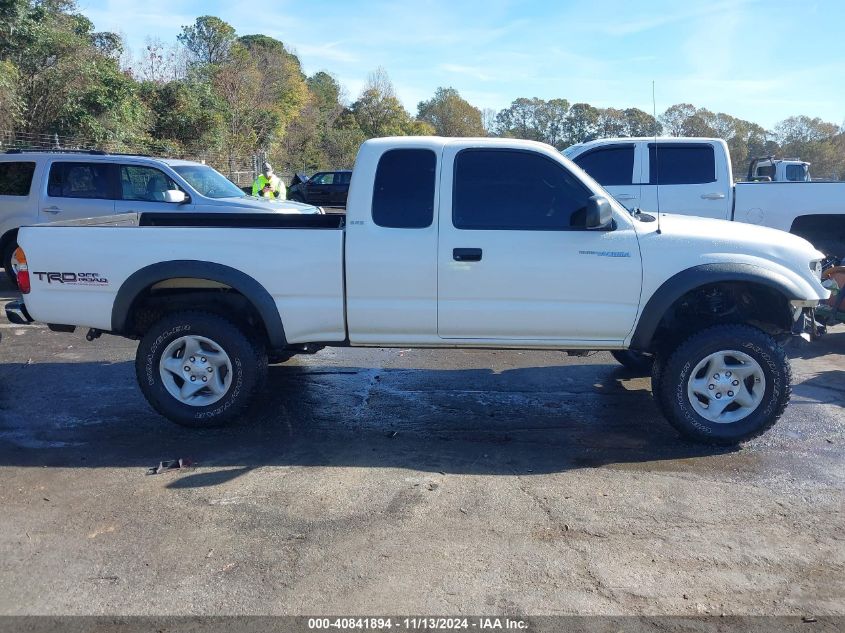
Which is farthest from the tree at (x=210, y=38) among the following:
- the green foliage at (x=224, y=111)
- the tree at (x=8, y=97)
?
the tree at (x=8, y=97)

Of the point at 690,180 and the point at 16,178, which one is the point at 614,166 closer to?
the point at 690,180

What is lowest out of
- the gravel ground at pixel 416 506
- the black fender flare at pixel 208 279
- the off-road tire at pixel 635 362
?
the gravel ground at pixel 416 506

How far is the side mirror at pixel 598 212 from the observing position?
4.84 meters

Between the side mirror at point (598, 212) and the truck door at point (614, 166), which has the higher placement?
the truck door at point (614, 166)

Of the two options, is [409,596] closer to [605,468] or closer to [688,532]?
[688,532]

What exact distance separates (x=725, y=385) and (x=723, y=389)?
0.10ft

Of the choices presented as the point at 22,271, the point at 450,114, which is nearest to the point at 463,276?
the point at 22,271

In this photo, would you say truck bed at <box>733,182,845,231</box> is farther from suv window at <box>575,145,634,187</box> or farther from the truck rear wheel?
the truck rear wheel

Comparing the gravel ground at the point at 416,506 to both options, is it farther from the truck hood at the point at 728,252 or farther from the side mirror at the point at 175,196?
the side mirror at the point at 175,196

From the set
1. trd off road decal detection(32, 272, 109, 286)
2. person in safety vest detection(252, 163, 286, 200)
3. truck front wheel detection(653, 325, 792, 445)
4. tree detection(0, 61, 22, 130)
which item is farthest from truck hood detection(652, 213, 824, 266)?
tree detection(0, 61, 22, 130)

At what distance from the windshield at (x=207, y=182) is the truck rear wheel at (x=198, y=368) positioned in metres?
5.78

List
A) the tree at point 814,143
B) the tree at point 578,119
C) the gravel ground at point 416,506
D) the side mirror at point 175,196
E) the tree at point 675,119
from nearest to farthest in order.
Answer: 1. the gravel ground at point 416,506
2. the side mirror at point 175,196
3. the tree at point 675,119
4. the tree at point 578,119
5. the tree at point 814,143

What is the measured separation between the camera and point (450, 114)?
61.8m

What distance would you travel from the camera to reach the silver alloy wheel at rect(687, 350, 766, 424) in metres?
5.09
